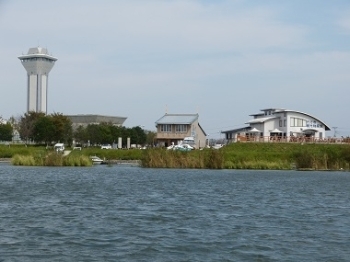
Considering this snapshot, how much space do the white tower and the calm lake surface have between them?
156 meters

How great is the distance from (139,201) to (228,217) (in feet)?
18.7

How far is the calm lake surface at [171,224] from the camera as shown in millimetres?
14102

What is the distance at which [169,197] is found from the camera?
1065 inches

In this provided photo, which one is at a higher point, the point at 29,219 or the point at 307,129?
the point at 307,129

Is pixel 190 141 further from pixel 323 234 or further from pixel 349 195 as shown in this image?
pixel 323 234

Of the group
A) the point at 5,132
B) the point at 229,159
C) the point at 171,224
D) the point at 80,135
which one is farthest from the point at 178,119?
the point at 171,224

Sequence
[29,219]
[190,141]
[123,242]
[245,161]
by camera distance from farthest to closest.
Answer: [190,141] → [245,161] → [29,219] → [123,242]

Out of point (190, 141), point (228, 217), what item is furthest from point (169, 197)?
point (190, 141)

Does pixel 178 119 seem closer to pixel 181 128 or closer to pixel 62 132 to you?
pixel 181 128

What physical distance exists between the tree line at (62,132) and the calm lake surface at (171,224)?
54618 millimetres

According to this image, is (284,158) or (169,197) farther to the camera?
(284,158)

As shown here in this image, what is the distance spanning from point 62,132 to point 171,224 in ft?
233

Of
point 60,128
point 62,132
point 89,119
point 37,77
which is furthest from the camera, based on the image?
point 37,77

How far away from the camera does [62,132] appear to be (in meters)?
87.7
